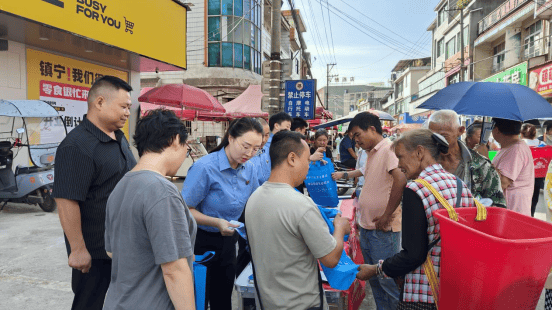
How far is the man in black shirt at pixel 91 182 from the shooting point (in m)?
2.15

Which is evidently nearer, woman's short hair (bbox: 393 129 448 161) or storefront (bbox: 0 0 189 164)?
woman's short hair (bbox: 393 129 448 161)

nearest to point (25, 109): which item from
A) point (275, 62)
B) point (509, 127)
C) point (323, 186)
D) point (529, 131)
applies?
point (275, 62)

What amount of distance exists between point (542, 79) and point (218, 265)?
16.9 metres

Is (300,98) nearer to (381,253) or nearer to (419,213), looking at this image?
(381,253)

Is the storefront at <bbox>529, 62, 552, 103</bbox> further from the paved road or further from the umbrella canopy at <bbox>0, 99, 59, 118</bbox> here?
the umbrella canopy at <bbox>0, 99, 59, 118</bbox>

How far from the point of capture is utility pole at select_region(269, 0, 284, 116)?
7.73 metres

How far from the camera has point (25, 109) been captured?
21.6 feet

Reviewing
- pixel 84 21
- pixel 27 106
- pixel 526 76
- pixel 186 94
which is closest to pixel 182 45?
pixel 186 94

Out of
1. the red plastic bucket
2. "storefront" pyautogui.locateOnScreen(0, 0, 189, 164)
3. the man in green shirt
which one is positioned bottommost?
the red plastic bucket

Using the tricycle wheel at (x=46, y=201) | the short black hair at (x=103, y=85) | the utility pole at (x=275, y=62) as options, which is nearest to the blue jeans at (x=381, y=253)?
the short black hair at (x=103, y=85)

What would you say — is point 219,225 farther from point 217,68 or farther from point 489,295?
point 217,68

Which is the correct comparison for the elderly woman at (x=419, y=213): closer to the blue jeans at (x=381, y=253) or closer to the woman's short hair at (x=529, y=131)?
the blue jeans at (x=381, y=253)

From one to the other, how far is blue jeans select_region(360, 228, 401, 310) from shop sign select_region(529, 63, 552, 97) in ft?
47.9

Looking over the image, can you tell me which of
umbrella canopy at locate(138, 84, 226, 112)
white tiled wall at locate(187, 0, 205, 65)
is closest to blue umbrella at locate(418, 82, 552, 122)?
umbrella canopy at locate(138, 84, 226, 112)
